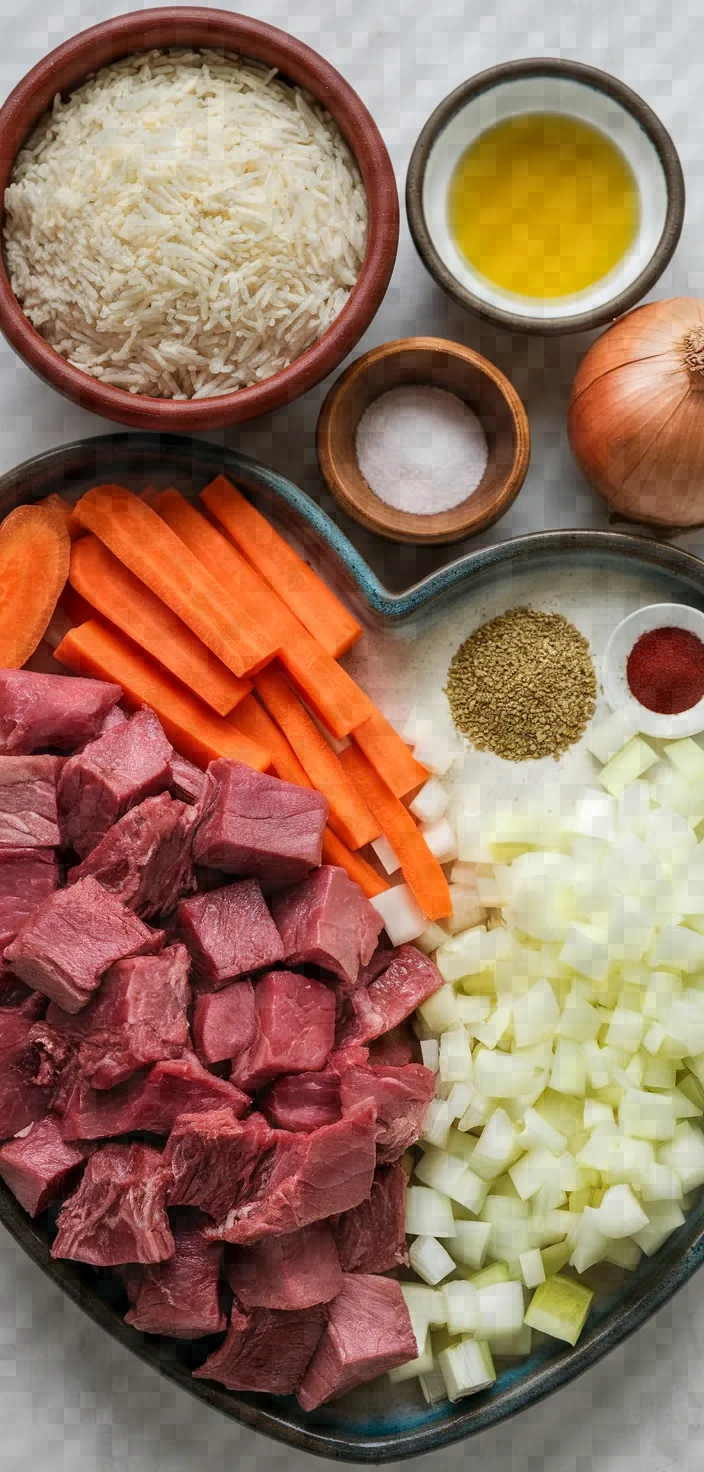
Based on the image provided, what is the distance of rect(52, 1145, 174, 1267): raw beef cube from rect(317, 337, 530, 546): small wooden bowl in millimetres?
1620

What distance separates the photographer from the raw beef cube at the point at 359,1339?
2537 mm

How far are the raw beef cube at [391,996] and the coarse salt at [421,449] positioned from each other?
1.17 meters

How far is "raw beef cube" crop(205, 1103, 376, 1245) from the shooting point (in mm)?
2400

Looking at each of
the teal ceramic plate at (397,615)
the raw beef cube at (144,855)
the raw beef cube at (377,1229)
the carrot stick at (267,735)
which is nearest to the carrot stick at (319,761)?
the carrot stick at (267,735)

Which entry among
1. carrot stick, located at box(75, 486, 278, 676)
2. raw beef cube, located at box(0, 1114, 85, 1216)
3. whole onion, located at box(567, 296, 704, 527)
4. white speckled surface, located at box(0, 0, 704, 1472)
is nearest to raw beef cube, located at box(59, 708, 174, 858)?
carrot stick, located at box(75, 486, 278, 676)

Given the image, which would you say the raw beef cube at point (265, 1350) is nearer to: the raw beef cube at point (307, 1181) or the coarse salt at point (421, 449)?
the raw beef cube at point (307, 1181)

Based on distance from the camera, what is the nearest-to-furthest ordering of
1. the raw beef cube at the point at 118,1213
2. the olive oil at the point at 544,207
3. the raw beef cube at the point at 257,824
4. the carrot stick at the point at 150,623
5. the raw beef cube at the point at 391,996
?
1. the raw beef cube at the point at 118,1213
2. the raw beef cube at the point at 257,824
3. the raw beef cube at the point at 391,996
4. the carrot stick at the point at 150,623
5. the olive oil at the point at 544,207

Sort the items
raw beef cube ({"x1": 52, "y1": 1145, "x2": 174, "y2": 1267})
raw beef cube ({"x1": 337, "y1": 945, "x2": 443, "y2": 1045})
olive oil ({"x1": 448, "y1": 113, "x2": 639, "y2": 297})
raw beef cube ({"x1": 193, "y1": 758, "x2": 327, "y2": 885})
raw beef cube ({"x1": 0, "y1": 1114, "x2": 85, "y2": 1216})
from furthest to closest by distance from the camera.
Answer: olive oil ({"x1": 448, "y1": 113, "x2": 639, "y2": 297}) < raw beef cube ({"x1": 337, "y1": 945, "x2": 443, "y2": 1045}) < raw beef cube ({"x1": 193, "y1": 758, "x2": 327, "y2": 885}) < raw beef cube ({"x1": 0, "y1": 1114, "x2": 85, "y2": 1216}) < raw beef cube ({"x1": 52, "y1": 1145, "x2": 174, "y2": 1267})

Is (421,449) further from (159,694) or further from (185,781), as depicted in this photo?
(185,781)

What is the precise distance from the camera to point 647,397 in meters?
2.77

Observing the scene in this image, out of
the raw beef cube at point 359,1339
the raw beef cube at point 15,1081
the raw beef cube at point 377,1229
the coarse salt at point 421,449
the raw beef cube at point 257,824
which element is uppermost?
the coarse salt at point 421,449

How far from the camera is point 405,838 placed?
293 cm

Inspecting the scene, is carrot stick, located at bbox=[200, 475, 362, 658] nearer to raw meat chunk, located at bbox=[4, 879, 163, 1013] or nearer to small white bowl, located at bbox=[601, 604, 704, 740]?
small white bowl, located at bbox=[601, 604, 704, 740]

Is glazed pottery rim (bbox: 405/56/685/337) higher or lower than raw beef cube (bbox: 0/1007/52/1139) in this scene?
higher
